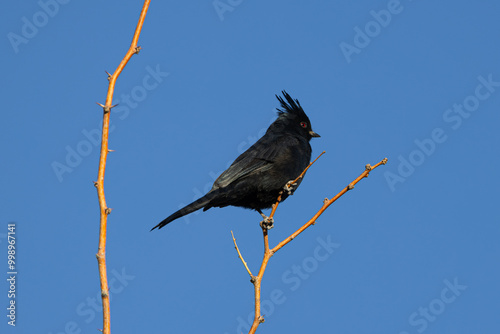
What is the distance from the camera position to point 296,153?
7.54m

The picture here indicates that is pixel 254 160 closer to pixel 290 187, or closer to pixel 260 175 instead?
pixel 260 175

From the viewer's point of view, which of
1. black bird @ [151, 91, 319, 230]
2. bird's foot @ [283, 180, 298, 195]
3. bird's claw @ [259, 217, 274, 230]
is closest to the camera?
bird's claw @ [259, 217, 274, 230]

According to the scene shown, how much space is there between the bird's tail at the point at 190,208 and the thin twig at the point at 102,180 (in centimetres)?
265

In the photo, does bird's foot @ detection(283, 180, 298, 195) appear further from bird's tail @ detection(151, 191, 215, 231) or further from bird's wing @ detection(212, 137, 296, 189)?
bird's tail @ detection(151, 191, 215, 231)

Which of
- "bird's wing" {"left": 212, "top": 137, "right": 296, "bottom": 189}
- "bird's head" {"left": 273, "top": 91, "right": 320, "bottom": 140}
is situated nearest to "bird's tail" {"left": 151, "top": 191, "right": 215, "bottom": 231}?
"bird's wing" {"left": 212, "top": 137, "right": 296, "bottom": 189}

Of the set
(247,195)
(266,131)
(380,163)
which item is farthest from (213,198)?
(380,163)

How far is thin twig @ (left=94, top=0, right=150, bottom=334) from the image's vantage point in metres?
2.19

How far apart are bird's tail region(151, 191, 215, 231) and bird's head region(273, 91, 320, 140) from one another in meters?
2.20

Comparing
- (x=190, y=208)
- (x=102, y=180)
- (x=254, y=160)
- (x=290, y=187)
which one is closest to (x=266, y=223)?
(x=190, y=208)

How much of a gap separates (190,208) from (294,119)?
2945 millimetres

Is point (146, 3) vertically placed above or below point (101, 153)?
above

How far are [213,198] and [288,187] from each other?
34.5 inches

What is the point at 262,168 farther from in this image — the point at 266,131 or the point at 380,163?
the point at 380,163

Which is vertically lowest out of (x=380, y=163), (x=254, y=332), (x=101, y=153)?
(x=254, y=332)
